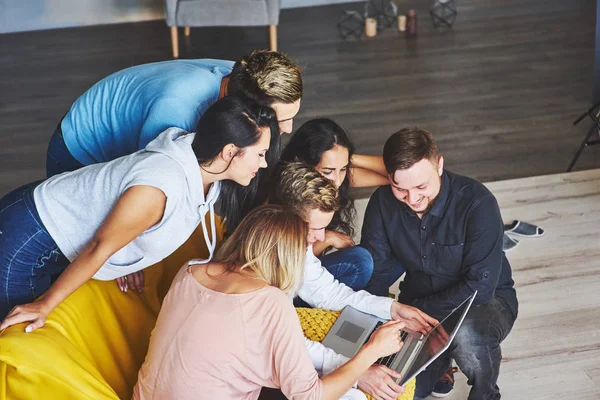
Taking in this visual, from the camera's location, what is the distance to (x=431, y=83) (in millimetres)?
5484

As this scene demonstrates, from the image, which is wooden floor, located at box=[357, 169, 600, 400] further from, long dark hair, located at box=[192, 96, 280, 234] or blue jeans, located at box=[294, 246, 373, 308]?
long dark hair, located at box=[192, 96, 280, 234]

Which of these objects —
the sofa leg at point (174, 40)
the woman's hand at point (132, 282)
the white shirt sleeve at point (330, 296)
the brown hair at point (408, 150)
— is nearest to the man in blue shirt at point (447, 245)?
the brown hair at point (408, 150)

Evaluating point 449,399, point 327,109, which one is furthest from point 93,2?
point 449,399

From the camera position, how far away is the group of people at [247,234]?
1.92 m

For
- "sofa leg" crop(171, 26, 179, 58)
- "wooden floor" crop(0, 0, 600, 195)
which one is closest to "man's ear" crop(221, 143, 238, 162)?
"wooden floor" crop(0, 0, 600, 195)

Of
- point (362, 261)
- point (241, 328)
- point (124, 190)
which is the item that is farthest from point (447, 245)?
point (124, 190)

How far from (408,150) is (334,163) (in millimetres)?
320

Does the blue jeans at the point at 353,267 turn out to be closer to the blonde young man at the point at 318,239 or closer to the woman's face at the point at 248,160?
the blonde young man at the point at 318,239

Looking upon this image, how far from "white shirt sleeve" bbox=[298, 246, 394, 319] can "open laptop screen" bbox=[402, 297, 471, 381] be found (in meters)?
0.18

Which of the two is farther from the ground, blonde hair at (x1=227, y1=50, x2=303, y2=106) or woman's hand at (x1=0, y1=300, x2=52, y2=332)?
blonde hair at (x1=227, y1=50, x2=303, y2=106)

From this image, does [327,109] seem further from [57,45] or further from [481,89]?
[57,45]

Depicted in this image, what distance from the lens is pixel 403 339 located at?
7.64 ft

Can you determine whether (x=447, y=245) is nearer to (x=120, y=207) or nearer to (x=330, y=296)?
(x=330, y=296)

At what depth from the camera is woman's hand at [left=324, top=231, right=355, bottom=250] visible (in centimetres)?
288
